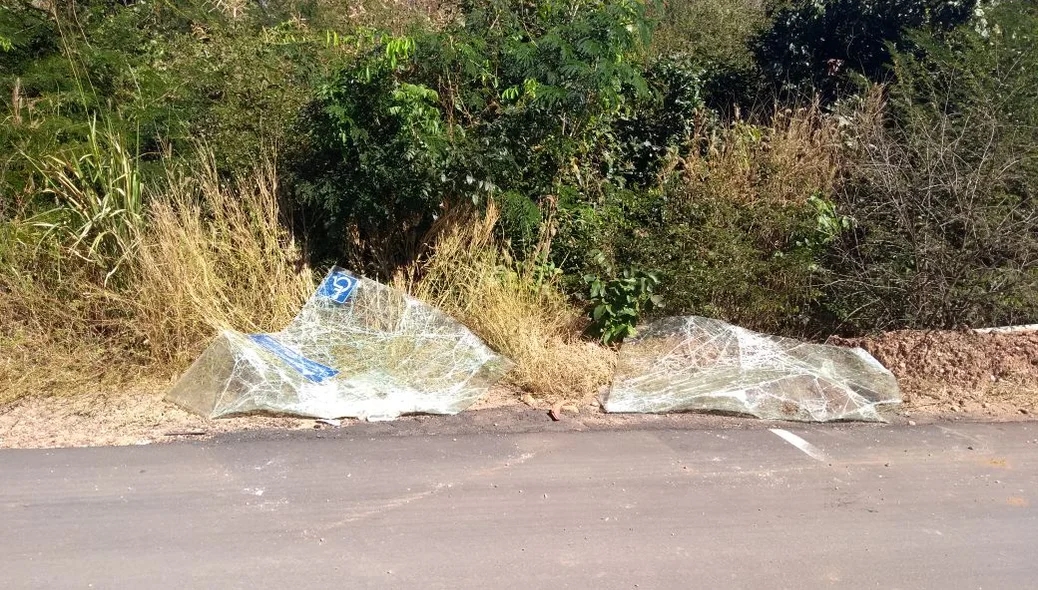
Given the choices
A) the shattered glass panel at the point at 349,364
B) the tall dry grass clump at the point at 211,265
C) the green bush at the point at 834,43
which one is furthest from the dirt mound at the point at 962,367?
the tall dry grass clump at the point at 211,265

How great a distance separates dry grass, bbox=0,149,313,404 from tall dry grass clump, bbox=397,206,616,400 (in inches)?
43.3

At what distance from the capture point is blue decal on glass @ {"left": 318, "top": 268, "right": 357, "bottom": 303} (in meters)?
6.78

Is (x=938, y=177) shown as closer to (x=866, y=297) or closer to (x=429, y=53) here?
(x=866, y=297)

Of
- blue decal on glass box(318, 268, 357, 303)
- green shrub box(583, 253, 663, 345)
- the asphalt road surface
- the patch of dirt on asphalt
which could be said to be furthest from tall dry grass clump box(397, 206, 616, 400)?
the patch of dirt on asphalt

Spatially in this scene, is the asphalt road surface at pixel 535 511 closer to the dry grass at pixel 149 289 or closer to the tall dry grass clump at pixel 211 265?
the dry grass at pixel 149 289

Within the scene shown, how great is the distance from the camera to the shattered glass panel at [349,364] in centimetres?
566

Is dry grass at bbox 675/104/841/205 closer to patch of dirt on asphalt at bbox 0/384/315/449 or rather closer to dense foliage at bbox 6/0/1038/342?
dense foliage at bbox 6/0/1038/342

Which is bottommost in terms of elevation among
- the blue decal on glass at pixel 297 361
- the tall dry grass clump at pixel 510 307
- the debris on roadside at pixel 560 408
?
the debris on roadside at pixel 560 408

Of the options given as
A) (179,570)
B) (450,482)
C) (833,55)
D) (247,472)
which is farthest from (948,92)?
(179,570)

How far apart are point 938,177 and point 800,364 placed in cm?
201

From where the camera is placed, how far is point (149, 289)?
6.45 meters

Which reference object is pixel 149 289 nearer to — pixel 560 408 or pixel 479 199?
pixel 479 199

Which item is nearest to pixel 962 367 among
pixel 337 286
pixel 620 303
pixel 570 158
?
pixel 620 303

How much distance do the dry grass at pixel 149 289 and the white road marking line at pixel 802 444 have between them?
3777 millimetres
